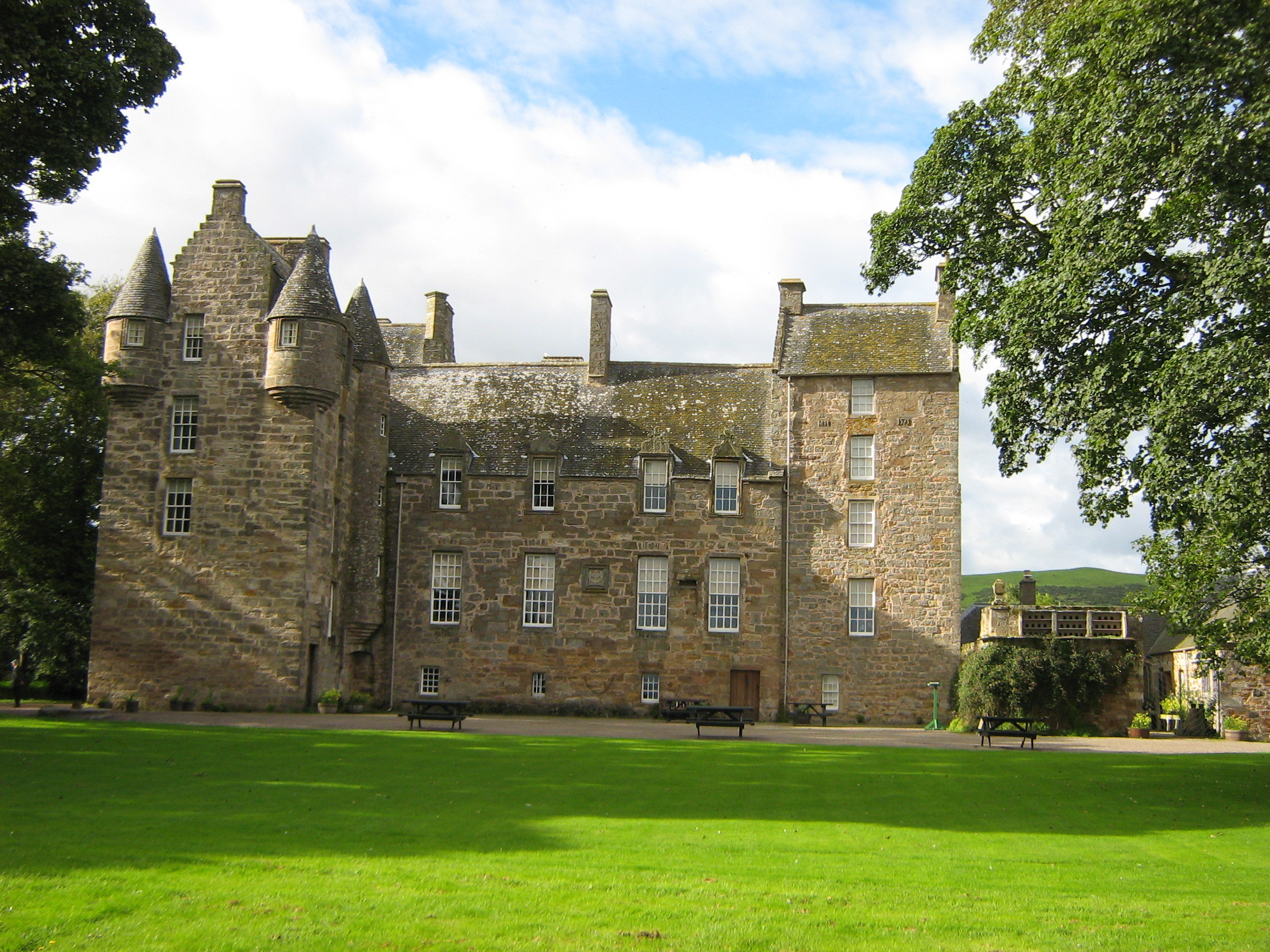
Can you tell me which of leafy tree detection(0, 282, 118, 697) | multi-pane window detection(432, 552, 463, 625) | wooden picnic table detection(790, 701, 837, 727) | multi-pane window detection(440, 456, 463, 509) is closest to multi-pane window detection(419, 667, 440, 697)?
multi-pane window detection(432, 552, 463, 625)

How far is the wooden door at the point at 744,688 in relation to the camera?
120 feet

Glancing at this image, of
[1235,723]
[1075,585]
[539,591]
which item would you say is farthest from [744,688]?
[1075,585]

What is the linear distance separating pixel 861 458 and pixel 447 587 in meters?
14.2

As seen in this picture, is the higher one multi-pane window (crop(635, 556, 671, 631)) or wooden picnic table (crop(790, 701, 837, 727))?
multi-pane window (crop(635, 556, 671, 631))

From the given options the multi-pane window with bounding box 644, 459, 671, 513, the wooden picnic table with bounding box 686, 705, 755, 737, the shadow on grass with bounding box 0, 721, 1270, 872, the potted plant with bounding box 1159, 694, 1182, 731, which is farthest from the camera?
the multi-pane window with bounding box 644, 459, 671, 513

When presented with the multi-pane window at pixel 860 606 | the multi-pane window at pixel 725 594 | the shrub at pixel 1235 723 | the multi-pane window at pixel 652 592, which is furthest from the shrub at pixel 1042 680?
the multi-pane window at pixel 652 592

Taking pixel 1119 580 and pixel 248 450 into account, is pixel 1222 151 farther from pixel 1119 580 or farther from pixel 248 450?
pixel 1119 580

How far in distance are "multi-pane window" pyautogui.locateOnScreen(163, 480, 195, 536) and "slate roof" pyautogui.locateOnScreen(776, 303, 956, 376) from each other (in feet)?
61.5

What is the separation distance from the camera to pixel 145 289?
111 feet

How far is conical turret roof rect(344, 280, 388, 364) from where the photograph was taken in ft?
121

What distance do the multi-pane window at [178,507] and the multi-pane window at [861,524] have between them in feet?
65.5

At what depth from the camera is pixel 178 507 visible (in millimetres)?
33250

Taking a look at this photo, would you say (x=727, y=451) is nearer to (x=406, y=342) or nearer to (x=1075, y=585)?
(x=406, y=342)

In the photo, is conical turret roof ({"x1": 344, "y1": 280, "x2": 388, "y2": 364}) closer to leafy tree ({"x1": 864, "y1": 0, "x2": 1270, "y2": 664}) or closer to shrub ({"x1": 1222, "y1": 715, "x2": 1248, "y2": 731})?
leafy tree ({"x1": 864, "y1": 0, "x2": 1270, "y2": 664})
